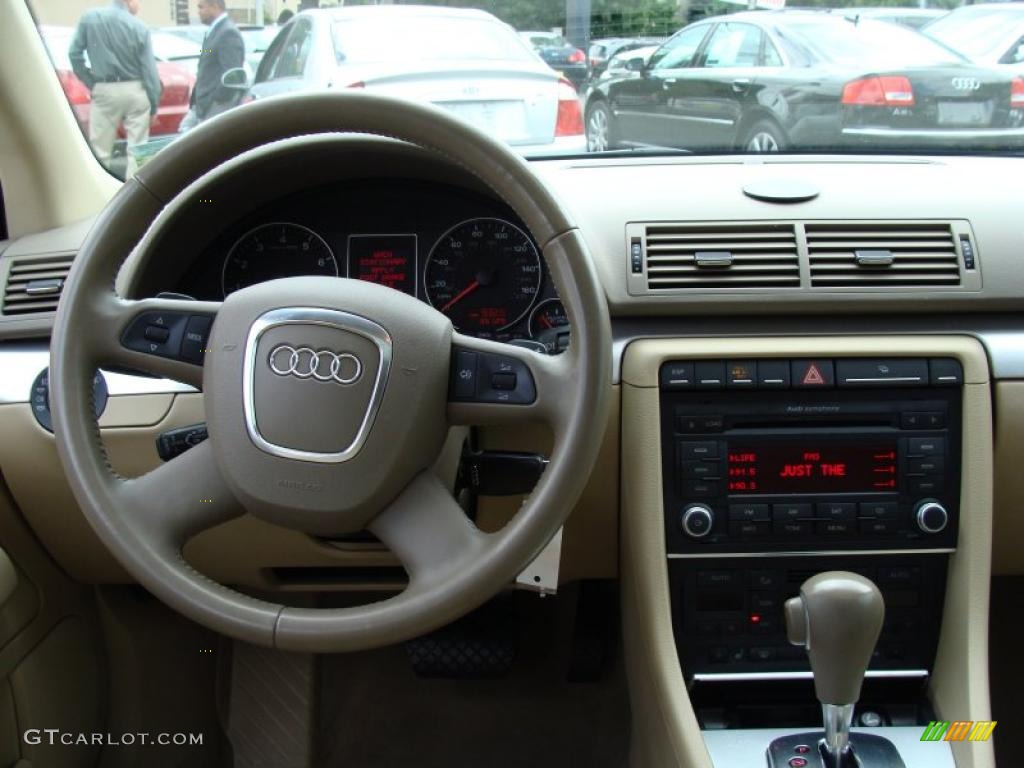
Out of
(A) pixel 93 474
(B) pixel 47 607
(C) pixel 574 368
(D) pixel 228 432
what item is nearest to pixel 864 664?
(C) pixel 574 368

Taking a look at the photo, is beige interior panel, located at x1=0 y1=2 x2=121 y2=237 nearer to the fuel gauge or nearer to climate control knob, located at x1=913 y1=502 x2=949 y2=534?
the fuel gauge

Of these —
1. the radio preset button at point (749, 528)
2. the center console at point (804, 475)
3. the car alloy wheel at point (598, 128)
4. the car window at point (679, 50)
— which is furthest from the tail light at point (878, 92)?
the radio preset button at point (749, 528)

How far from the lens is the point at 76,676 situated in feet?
6.70

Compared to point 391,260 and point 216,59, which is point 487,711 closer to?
point 391,260

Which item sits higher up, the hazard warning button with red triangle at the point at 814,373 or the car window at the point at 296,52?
the car window at the point at 296,52

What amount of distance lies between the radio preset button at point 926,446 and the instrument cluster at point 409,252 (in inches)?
23.2

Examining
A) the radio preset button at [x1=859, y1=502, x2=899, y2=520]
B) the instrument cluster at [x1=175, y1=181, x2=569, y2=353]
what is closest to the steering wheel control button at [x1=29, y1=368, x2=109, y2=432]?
the instrument cluster at [x1=175, y1=181, x2=569, y2=353]

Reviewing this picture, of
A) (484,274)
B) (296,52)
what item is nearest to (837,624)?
(484,274)

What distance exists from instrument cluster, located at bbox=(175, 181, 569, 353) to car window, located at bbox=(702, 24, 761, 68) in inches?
28.5

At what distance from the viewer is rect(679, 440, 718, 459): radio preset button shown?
5.59 ft

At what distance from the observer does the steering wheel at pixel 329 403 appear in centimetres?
122

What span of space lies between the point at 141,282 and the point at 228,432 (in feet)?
1.61

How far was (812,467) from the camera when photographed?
172 cm

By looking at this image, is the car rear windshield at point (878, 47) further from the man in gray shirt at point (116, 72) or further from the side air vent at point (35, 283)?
the side air vent at point (35, 283)
